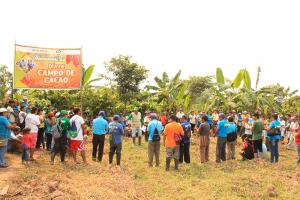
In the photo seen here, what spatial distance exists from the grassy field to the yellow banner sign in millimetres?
5307

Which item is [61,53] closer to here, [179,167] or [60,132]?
[60,132]

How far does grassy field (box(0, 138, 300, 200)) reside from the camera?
762 centimetres

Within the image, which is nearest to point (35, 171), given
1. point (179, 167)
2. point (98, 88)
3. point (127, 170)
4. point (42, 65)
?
point (127, 170)

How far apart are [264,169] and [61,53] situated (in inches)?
428

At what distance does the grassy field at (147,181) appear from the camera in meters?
7.62

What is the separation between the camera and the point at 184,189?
8641 mm

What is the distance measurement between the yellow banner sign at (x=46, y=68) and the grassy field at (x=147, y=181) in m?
5.31

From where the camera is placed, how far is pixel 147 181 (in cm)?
940

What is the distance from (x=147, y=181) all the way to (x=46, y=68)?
957 centimetres

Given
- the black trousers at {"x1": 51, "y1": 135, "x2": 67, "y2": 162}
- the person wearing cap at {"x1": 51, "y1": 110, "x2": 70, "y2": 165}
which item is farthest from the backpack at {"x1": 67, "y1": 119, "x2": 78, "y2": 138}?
the black trousers at {"x1": 51, "y1": 135, "x2": 67, "y2": 162}

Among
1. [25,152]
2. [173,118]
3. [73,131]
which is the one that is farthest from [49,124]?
[173,118]

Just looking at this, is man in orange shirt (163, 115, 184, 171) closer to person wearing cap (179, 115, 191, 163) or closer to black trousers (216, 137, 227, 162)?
person wearing cap (179, 115, 191, 163)

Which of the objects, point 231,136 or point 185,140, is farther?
point 231,136

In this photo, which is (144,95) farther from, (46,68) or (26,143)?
(26,143)
